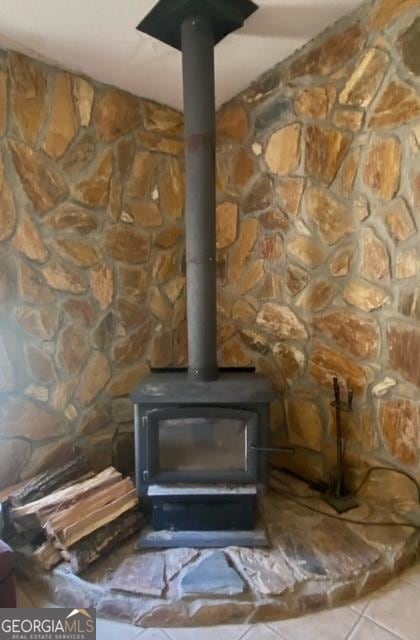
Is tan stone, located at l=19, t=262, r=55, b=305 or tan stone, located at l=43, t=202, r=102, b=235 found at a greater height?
tan stone, located at l=43, t=202, r=102, b=235

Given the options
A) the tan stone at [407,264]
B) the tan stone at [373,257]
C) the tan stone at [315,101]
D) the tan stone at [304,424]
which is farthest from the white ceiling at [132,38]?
the tan stone at [304,424]

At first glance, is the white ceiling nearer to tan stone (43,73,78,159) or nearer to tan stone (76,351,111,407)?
tan stone (43,73,78,159)

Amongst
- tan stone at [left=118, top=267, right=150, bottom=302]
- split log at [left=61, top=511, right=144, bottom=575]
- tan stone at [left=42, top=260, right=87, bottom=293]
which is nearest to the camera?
split log at [left=61, top=511, right=144, bottom=575]

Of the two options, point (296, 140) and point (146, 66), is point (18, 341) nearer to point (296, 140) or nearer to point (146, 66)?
point (146, 66)

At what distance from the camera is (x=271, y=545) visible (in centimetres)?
154

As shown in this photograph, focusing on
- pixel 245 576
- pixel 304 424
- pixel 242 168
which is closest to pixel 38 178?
pixel 242 168

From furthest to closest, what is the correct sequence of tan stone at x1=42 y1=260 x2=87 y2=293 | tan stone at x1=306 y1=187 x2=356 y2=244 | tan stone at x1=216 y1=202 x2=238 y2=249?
tan stone at x1=216 y1=202 x2=238 y2=249
tan stone at x1=42 y1=260 x2=87 y2=293
tan stone at x1=306 y1=187 x2=356 y2=244

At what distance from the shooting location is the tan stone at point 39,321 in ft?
5.88

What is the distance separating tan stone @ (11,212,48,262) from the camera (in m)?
1.76

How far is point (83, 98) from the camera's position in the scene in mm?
1901

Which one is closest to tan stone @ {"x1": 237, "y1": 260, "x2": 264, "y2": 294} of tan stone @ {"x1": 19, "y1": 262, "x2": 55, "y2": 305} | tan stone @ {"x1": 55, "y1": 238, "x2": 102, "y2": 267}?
tan stone @ {"x1": 55, "y1": 238, "x2": 102, "y2": 267}

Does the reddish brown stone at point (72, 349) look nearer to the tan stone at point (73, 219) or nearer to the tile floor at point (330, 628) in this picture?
the tan stone at point (73, 219)

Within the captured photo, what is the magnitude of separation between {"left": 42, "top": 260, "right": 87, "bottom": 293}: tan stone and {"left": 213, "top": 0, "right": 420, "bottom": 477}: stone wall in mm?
831

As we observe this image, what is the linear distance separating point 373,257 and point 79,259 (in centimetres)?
136
